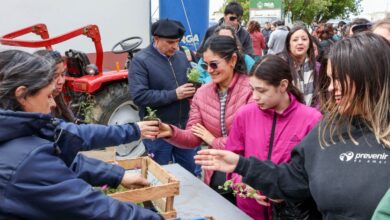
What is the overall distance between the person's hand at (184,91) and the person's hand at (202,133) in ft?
2.64

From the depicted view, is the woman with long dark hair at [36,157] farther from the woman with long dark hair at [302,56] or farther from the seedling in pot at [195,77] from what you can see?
the woman with long dark hair at [302,56]

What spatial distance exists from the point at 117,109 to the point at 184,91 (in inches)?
73.8

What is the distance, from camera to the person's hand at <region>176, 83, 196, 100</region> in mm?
3635

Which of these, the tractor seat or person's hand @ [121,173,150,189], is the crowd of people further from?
the tractor seat

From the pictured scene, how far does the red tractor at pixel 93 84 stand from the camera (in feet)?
16.2

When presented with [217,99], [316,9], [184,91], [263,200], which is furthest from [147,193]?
[316,9]

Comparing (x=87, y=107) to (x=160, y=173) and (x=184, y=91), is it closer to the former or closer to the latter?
(x=184, y=91)

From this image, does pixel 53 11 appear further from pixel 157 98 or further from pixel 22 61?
pixel 22 61

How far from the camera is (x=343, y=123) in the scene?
67.1 inches

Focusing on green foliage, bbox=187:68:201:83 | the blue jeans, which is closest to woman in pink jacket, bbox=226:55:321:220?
green foliage, bbox=187:68:201:83

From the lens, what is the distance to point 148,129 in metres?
2.71

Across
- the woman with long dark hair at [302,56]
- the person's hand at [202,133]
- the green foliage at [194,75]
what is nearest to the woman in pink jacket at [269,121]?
the person's hand at [202,133]

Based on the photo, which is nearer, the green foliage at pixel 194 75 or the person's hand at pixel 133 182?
the person's hand at pixel 133 182

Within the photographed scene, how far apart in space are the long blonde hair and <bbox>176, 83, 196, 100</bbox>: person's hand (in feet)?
6.69
